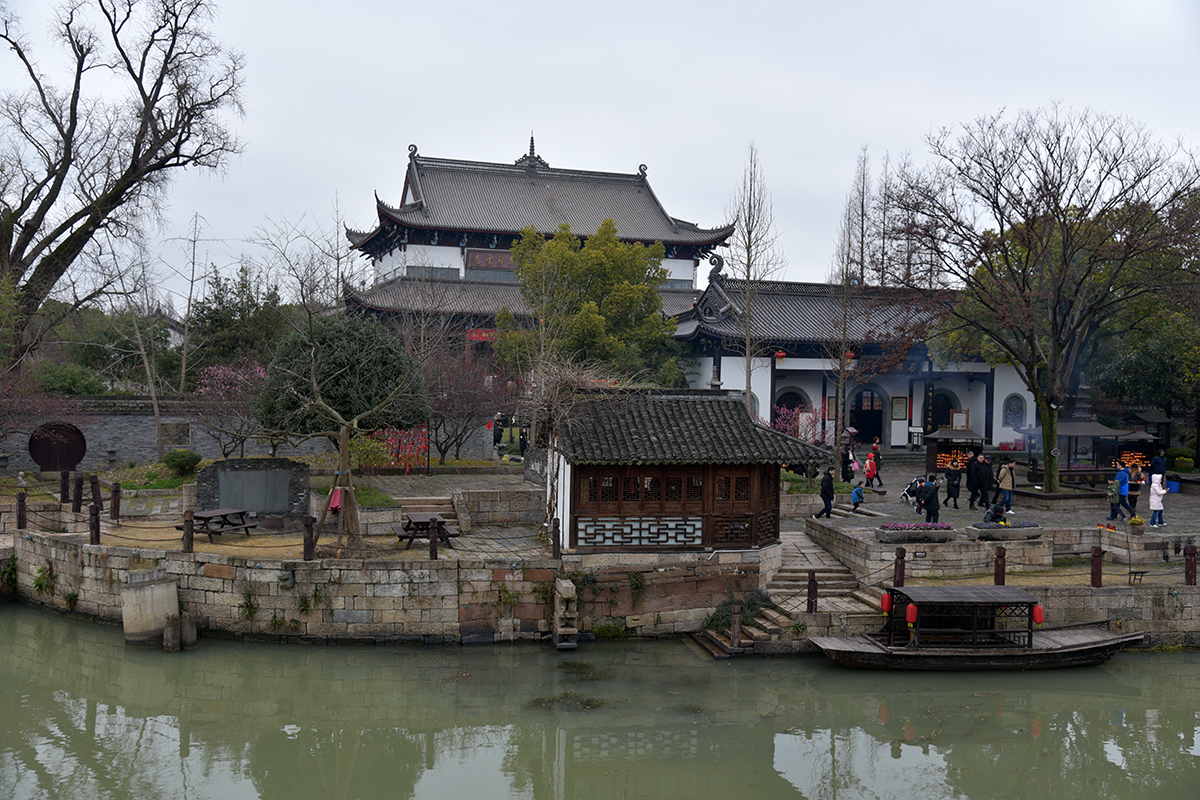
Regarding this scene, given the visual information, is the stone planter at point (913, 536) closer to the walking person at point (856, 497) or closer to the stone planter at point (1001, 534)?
the stone planter at point (1001, 534)

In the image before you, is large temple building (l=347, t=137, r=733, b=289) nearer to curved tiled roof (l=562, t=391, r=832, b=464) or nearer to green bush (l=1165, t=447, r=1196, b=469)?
green bush (l=1165, t=447, r=1196, b=469)

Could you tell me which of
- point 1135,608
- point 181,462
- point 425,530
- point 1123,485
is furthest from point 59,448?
point 1123,485

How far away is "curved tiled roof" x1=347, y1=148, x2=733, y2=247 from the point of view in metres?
39.6

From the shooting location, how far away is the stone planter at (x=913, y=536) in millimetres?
15812

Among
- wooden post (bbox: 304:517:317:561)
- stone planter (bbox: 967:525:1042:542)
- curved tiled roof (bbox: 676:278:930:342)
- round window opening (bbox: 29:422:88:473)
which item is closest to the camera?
wooden post (bbox: 304:517:317:561)

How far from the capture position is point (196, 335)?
2838 cm

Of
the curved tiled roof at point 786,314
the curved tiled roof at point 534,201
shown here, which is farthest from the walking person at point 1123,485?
the curved tiled roof at point 534,201

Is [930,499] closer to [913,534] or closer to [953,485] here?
[913,534]

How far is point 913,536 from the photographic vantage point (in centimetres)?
1593

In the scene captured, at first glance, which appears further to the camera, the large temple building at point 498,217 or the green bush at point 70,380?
the large temple building at point 498,217

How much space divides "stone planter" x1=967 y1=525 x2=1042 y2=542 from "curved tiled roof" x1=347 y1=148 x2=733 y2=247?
996 inches

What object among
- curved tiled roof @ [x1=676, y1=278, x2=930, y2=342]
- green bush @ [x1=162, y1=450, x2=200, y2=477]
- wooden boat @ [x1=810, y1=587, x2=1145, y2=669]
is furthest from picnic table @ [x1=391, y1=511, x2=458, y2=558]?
curved tiled roof @ [x1=676, y1=278, x2=930, y2=342]

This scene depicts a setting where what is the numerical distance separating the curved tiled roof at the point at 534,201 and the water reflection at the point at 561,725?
1074 inches

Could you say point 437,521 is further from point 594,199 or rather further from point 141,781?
point 594,199
